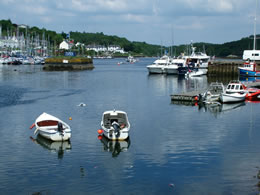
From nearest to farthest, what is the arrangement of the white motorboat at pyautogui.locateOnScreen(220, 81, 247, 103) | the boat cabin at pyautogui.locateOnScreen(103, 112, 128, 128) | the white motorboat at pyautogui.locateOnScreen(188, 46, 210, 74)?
the boat cabin at pyautogui.locateOnScreen(103, 112, 128, 128), the white motorboat at pyautogui.locateOnScreen(220, 81, 247, 103), the white motorboat at pyautogui.locateOnScreen(188, 46, 210, 74)

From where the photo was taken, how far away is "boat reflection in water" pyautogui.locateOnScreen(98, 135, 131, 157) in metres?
36.2

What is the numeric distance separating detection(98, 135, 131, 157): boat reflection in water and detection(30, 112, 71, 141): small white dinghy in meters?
3.61

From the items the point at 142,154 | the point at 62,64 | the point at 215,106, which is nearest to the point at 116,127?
the point at 142,154

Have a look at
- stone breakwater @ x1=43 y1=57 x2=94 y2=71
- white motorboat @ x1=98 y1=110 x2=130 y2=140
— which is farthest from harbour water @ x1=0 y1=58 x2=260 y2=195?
stone breakwater @ x1=43 y1=57 x2=94 y2=71

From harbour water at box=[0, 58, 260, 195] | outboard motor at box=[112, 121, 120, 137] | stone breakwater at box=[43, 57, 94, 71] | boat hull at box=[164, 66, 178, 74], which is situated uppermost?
stone breakwater at box=[43, 57, 94, 71]

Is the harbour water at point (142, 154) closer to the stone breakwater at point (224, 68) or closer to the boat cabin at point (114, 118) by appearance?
the boat cabin at point (114, 118)

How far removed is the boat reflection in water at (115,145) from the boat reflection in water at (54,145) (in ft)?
11.4

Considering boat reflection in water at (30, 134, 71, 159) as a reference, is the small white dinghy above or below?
above

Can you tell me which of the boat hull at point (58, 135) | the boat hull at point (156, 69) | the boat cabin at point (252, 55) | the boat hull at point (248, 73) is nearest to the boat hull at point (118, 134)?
the boat hull at point (58, 135)

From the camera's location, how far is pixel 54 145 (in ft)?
125

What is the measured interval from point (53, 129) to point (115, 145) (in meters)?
7.07

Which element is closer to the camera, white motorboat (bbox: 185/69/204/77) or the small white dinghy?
the small white dinghy

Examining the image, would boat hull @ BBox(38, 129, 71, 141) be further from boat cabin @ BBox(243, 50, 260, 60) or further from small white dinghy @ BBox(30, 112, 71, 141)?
boat cabin @ BBox(243, 50, 260, 60)

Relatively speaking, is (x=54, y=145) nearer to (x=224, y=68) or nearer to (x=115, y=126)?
(x=115, y=126)
